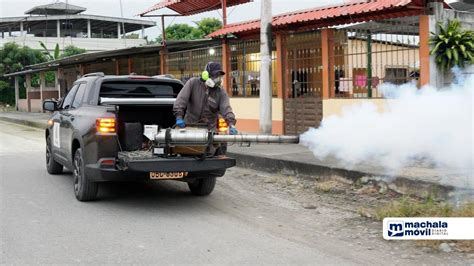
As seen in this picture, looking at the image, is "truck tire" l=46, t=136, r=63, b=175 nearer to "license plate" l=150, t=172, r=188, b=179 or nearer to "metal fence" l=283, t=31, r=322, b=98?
"license plate" l=150, t=172, r=188, b=179

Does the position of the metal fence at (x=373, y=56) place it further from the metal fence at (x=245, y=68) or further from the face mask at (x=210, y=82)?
the face mask at (x=210, y=82)

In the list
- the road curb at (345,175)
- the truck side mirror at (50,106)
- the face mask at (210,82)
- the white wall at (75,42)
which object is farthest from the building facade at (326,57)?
the white wall at (75,42)

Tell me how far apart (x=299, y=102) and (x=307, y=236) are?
833cm

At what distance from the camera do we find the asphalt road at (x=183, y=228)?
469cm

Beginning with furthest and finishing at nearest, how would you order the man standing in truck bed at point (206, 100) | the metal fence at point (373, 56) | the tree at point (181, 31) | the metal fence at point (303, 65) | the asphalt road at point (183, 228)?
the tree at point (181, 31) < the metal fence at point (303, 65) < the metal fence at point (373, 56) < the man standing in truck bed at point (206, 100) < the asphalt road at point (183, 228)

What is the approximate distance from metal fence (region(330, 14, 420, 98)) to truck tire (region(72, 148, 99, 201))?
6681 millimetres

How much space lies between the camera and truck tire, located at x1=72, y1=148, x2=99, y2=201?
678cm

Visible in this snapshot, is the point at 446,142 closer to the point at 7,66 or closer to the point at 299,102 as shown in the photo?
the point at 299,102

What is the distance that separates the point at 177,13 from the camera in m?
18.6

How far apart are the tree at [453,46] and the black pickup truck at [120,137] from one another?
5.19 meters

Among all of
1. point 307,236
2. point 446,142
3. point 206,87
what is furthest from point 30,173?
point 446,142

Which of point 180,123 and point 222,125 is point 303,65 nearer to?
point 222,125

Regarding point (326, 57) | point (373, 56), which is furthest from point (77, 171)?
point (326, 57)

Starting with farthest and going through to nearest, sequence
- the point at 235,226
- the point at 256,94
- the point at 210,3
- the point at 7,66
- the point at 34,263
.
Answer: the point at 7,66
the point at 210,3
the point at 256,94
the point at 235,226
the point at 34,263
